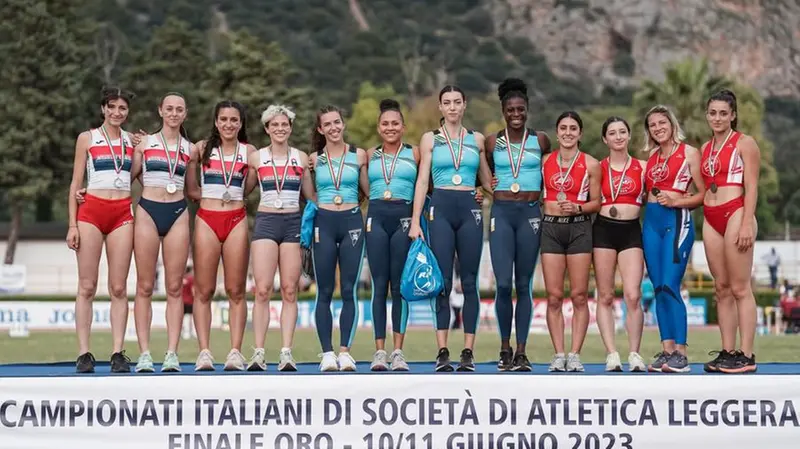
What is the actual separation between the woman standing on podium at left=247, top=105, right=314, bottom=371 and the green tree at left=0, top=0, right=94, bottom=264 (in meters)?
56.7

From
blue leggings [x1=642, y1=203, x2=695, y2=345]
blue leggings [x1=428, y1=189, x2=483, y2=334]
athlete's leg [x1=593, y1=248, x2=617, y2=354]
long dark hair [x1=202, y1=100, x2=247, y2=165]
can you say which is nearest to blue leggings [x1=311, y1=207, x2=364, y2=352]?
blue leggings [x1=428, y1=189, x2=483, y2=334]

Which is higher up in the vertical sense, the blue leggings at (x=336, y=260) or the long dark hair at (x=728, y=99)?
the long dark hair at (x=728, y=99)

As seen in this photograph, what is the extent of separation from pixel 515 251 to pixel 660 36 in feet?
468

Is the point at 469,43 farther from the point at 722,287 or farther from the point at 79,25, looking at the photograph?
the point at 722,287

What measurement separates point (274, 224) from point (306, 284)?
36.8 m

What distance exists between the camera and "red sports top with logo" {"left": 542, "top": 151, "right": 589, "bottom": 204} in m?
10.6

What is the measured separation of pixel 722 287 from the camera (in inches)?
412

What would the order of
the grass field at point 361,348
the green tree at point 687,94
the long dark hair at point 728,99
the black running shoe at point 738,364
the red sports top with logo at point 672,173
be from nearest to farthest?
the black running shoe at point 738,364
the long dark hair at point 728,99
the red sports top with logo at point 672,173
the grass field at point 361,348
the green tree at point 687,94

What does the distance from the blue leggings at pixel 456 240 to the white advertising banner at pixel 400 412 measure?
3.38ft

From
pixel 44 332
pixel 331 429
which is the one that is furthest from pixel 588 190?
pixel 44 332

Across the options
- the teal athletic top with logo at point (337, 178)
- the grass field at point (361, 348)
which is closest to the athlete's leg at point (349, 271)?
the teal athletic top with logo at point (337, 178)

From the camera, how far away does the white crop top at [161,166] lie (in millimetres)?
10594

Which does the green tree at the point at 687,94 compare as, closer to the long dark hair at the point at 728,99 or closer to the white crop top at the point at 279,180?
the long dark hair at the point at 728,99

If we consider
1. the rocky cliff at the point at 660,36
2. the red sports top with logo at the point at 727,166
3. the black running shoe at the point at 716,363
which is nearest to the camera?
the black running shoe at the point at 716,363
